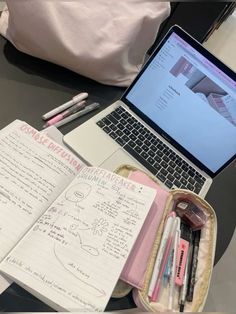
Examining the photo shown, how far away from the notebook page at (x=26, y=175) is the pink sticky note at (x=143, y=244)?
13cm

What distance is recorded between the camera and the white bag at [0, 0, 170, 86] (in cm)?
72

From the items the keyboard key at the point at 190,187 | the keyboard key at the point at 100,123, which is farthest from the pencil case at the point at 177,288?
the keyboard key at the point at 100,123

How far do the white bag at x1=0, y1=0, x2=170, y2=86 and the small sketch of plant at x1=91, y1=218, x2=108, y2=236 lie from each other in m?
0.35

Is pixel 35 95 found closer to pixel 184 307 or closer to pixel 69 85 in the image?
pixel 69 85

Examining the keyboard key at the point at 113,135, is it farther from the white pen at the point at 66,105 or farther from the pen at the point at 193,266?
the pen at the point at 193,266

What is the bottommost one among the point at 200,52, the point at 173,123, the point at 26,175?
the point at 26,175

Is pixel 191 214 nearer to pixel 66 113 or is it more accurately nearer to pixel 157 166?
pixel 157 166

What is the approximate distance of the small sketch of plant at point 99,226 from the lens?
535mm

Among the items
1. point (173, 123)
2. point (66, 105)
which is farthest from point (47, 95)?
point (173, 123)

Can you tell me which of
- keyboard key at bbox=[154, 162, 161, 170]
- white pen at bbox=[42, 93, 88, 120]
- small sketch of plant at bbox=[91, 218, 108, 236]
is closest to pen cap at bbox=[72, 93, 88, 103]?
white pen at bbox=[42, 93, 88, 120]

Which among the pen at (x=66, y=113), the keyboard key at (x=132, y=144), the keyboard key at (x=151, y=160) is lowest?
the pen at (x=66, y=113)

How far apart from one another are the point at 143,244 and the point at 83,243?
10 centimetres

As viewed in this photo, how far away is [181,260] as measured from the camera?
0.57 meters

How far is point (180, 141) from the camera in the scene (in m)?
0.76
